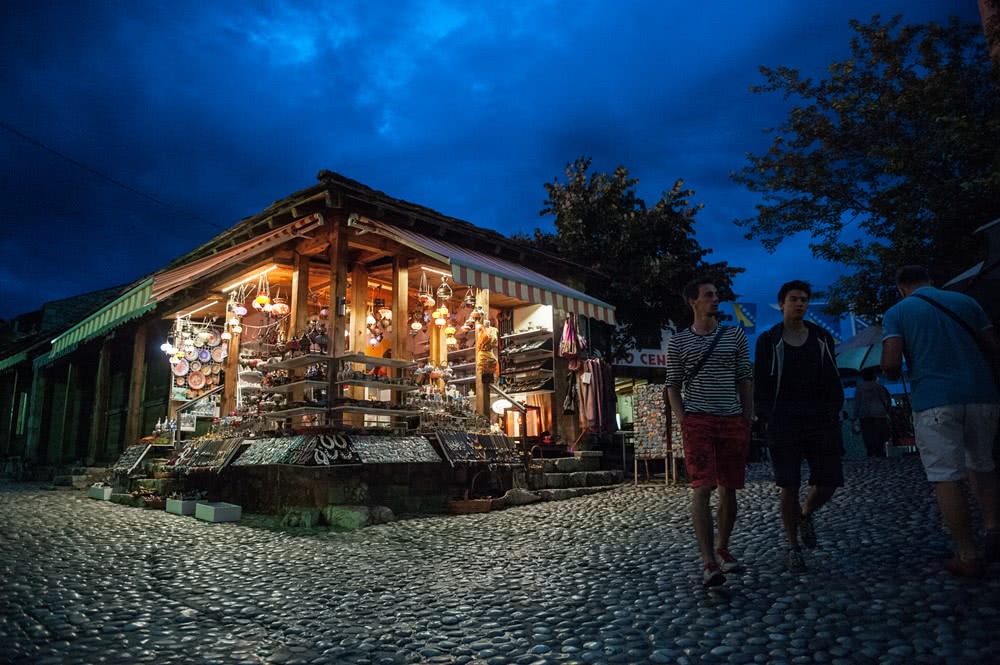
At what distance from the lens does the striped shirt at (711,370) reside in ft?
13.3

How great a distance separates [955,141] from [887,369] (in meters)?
9.45

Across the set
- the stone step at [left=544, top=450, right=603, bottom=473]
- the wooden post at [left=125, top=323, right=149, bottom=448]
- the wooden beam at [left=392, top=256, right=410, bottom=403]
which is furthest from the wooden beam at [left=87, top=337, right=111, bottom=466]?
the stone step at [left=544, top=450, right=603, bottom=473]

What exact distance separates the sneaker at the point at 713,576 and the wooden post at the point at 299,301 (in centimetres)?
836

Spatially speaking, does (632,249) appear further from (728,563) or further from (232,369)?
(728,563)

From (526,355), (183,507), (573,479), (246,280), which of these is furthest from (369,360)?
(246,280)

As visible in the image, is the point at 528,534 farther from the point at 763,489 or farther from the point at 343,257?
the point at 343,257

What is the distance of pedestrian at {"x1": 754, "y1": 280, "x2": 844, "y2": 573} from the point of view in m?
4.16

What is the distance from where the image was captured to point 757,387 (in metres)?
4.39

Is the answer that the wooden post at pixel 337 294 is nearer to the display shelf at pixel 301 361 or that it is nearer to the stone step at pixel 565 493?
the display shelf at pixel 301 361

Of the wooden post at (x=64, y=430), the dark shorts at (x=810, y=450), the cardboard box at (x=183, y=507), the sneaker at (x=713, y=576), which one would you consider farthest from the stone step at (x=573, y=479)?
the wooden post at (x=64, y=430)

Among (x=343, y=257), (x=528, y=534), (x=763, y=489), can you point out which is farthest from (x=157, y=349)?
(x=763, y=489)

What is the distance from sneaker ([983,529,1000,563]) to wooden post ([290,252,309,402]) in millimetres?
9392

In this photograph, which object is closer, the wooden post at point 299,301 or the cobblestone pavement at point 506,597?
the cobblestone pavement at point 506,597

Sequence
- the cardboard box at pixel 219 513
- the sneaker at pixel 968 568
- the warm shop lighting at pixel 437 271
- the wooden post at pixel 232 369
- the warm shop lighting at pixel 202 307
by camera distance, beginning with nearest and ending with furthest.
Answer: the sneaker at pixel 968 568 < the cardboard box at pixel 219 513 < the warm shop lighting at pixel 437 271 < the wooden post at pixel 232 369 < the warm shop lighting at pixel 202 307
